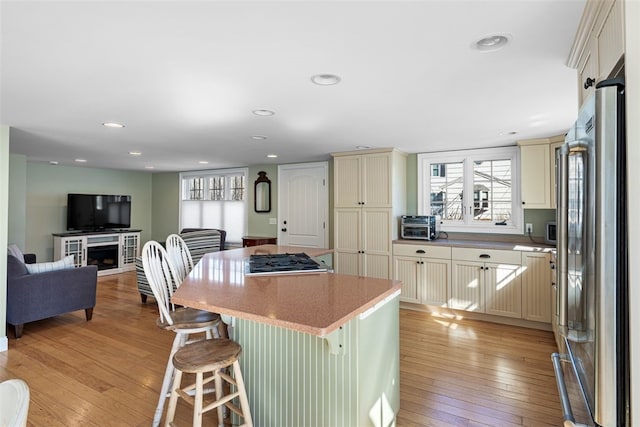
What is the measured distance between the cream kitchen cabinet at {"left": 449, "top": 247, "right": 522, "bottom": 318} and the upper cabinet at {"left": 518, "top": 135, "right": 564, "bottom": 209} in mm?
687

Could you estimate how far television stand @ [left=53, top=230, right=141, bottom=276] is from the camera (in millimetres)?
5957

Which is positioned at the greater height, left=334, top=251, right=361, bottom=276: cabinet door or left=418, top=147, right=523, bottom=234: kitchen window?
left=418, top=147, right=523, bottom=234: kitchen window

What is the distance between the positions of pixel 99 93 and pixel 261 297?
6.05 feet

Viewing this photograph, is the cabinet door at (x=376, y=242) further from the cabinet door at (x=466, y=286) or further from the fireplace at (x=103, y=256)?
the fireplace at (x=103, y=256)

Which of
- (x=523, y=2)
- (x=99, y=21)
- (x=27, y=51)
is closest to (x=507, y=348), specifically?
(x=523, y=2)

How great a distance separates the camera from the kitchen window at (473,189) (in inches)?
168

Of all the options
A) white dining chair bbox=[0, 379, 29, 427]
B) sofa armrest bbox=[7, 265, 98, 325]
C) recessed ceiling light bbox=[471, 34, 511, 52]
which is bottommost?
sofa armrest bbox=[7, 265, 98, 325]

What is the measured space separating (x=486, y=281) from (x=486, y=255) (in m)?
0.30

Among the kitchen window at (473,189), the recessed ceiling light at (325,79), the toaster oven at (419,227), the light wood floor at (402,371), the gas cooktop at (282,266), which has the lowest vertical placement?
the light wood floor at (402,371)

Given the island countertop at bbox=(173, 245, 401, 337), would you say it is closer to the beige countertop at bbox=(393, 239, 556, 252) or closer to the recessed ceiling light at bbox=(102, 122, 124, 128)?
the recessed ceiling light at bbox=(102, 122, 124, 128)

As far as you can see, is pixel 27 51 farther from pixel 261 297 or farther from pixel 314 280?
pixel 314 280

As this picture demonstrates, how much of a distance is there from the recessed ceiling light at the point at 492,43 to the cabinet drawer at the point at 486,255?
2743 millimetres

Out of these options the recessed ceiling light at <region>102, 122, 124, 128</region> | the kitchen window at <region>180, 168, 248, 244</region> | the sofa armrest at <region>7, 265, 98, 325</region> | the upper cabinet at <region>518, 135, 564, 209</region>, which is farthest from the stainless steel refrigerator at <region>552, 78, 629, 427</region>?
the kitchen window at <region>180, 168, 248, 244</region>

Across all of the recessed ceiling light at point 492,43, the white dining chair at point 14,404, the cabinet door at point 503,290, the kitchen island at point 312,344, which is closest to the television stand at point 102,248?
the kitchen island at point 312,344
